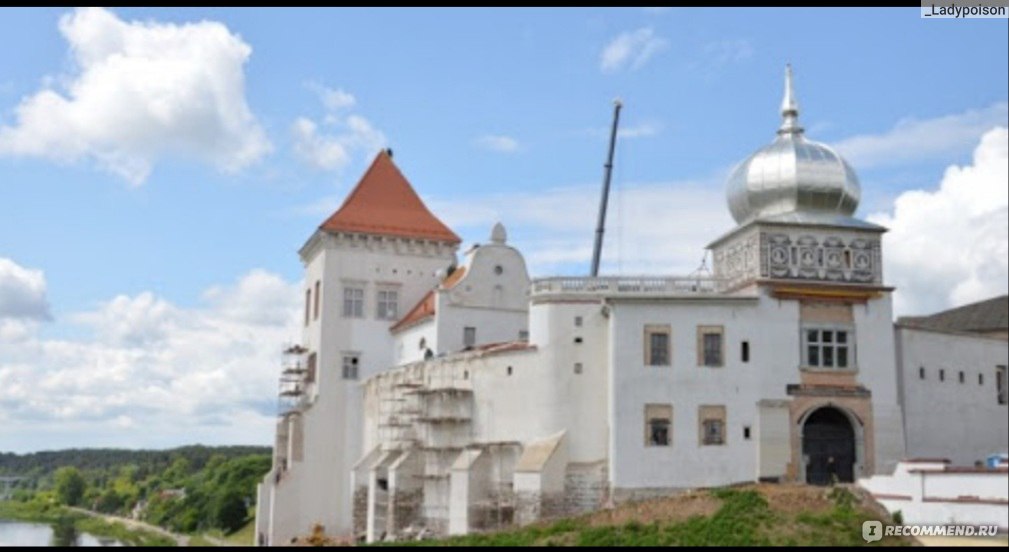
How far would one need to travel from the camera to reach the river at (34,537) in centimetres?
7472

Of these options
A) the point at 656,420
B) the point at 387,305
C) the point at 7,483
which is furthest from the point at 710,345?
the point at 7,483

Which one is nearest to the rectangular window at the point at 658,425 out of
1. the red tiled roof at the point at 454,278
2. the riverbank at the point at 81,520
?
the red tiled roof at the point at 454,278

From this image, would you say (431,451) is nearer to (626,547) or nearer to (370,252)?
(370,252)

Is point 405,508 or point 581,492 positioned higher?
point 581,492

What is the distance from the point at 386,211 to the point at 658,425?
23472 millimetres

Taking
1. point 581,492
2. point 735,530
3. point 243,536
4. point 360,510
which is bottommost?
point 243,536

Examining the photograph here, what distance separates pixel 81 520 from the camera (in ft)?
328

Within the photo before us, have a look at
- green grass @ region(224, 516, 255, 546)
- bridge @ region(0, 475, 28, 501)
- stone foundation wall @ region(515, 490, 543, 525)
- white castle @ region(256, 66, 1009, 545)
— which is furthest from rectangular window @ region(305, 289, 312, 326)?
bridge @ region(0, 475, 28, 501)

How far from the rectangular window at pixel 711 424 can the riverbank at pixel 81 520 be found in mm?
39892

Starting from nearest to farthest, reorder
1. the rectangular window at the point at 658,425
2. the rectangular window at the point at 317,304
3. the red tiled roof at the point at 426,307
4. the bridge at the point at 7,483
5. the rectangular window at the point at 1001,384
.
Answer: the rectangular window at the point at 658,425 → the rectangular window at the point at 1001,384 → the red tiled roof at the point at 426,307 → the rectangular window at the point at 317,304 → the bridge at the point at 7,483

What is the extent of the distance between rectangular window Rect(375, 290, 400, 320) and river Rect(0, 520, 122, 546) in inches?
1226

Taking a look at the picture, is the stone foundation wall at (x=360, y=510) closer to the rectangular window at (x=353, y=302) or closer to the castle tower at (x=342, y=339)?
the castle tower at (x=342, y=339)

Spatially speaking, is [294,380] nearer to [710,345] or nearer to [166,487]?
[710,345]

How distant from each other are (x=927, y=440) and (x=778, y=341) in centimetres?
685
